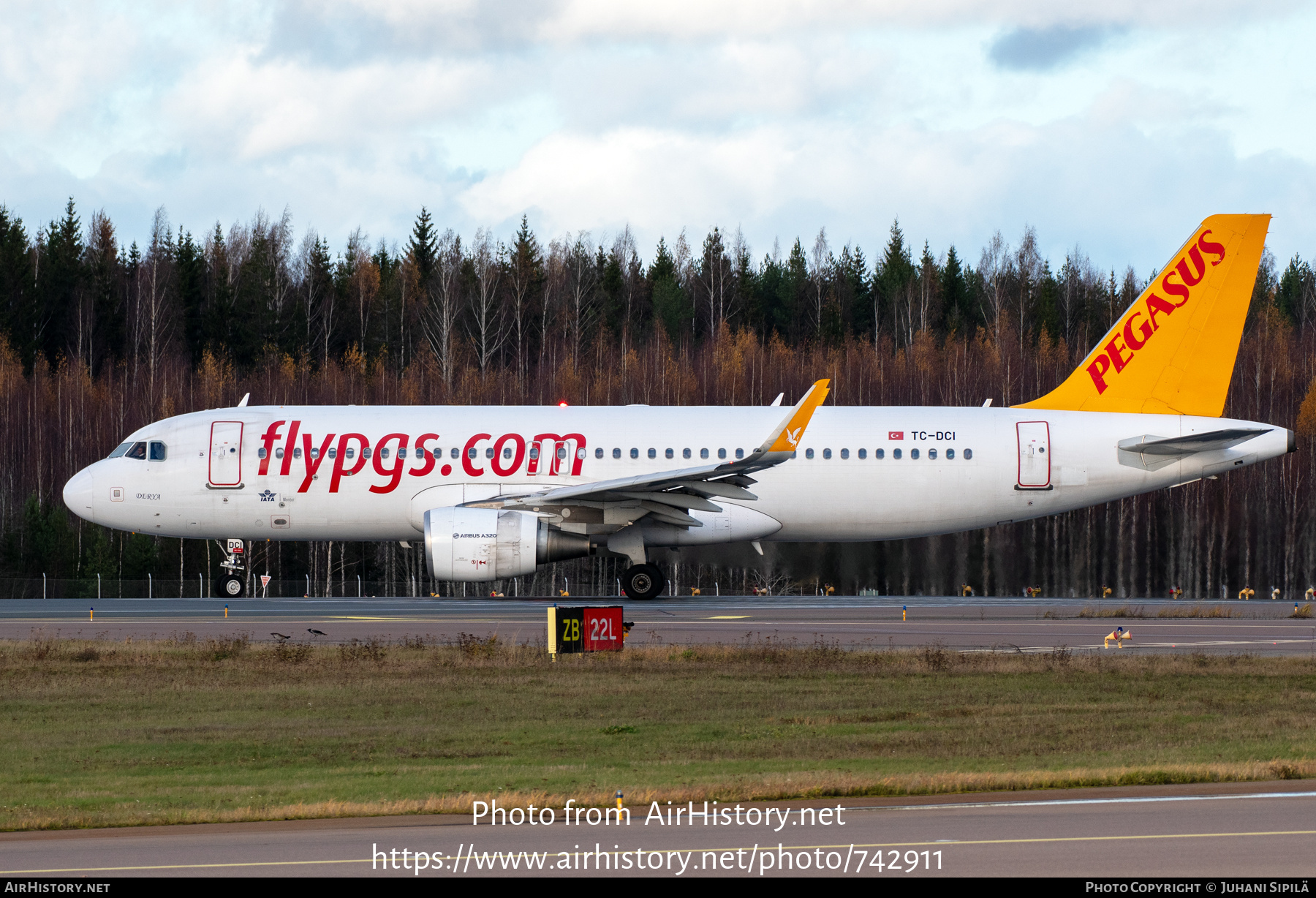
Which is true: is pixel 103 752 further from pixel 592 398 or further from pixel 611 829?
pixel 592 398

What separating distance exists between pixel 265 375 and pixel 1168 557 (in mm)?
42351

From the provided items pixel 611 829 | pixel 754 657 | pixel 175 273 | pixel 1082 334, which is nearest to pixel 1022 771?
pixel 611 829

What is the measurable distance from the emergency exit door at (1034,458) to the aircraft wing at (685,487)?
5.70 m

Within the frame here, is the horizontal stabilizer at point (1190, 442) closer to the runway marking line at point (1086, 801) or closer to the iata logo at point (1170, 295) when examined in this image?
the iata logo at point (1170, 295)

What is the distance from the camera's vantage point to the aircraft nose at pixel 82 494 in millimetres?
29719


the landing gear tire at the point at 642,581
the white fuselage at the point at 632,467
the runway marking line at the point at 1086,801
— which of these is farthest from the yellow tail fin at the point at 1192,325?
the runway marking line at the point at 1086,801

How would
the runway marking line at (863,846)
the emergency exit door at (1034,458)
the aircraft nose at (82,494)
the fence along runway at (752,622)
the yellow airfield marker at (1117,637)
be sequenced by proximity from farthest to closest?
the emergency exit door at (1034,458) → the aircraft nose at (82,494) → the fence along runway at (752,622) → the yellow airfield marker at (1117,637) → the runway marking line at (863,846)

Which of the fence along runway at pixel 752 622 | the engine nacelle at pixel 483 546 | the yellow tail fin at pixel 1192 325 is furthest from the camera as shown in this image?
the yellow tail fin at pixel 1192 325

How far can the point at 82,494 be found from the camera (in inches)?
1171

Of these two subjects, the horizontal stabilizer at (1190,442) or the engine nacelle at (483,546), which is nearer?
the engine nacelle at (483,546)

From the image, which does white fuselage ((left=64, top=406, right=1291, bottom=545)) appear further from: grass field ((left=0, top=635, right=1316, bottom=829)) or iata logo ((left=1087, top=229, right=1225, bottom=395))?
grass field ((left=0, top=635, right=1316, bottom=829))

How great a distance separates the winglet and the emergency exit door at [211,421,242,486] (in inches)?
466

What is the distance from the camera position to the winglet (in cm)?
2559

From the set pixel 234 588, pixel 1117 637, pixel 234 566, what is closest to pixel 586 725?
pixel 1117 637
